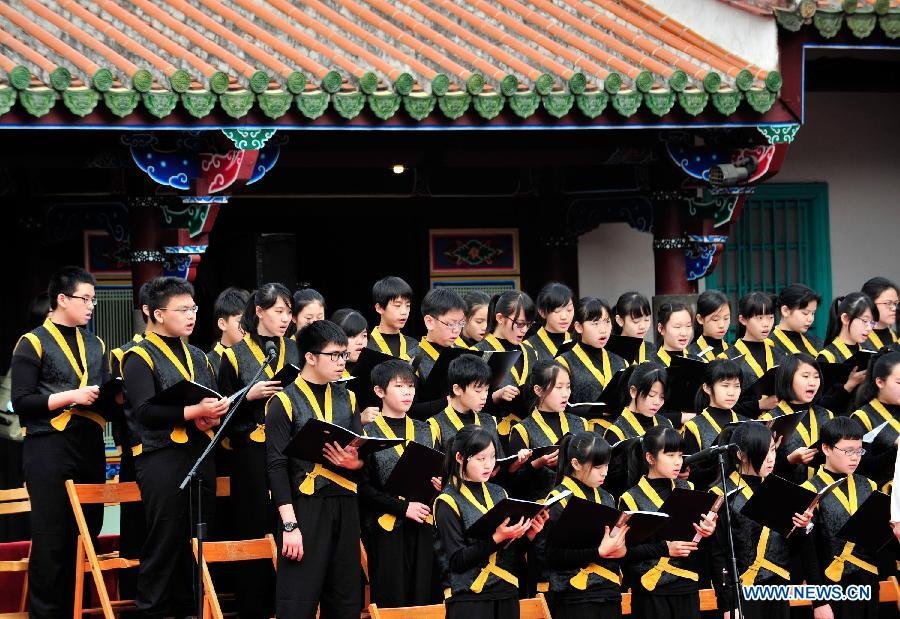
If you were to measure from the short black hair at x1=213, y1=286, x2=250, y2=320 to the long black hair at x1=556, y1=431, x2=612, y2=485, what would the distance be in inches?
80.5

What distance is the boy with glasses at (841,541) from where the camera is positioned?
8.71 meters

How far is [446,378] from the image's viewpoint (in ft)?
28.1

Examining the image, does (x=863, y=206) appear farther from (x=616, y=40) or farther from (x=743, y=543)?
(x=743, y=543)

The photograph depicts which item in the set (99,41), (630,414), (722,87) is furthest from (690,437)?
(99,41)

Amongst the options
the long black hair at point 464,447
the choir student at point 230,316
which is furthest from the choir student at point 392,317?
the long black hair at point 464,447

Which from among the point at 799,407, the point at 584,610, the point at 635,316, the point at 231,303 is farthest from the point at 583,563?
the point at 231,303

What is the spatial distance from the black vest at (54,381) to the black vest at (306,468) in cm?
117

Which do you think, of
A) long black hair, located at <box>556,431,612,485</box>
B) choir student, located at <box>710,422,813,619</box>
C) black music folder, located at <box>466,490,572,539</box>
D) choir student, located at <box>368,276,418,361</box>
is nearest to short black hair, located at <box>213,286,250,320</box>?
choir student, located at <box>368,276,418,361</box>

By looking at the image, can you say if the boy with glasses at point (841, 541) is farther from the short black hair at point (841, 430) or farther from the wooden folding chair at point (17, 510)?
the wooden folding chair at point (17, 510)

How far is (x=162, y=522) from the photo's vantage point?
27.2 ft

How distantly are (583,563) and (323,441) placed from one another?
1.29m

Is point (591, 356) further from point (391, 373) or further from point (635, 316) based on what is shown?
point (391, 373)

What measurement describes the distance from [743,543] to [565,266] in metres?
4.06

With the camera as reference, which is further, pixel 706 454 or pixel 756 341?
pixel 756 341
